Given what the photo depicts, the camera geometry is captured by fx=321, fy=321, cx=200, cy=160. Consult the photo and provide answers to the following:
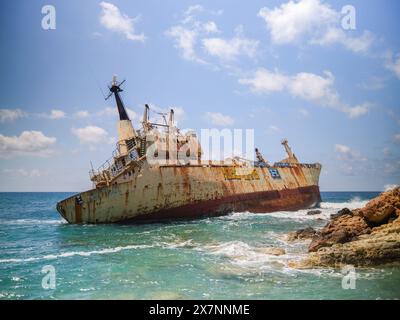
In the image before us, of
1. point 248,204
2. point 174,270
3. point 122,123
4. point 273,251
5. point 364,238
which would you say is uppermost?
point 122,123

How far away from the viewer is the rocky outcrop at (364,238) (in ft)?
32.4

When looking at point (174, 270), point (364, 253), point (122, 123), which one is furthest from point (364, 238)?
point (122, 123)

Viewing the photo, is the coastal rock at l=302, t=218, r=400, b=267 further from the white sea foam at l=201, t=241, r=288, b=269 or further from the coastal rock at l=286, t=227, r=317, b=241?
the coastal rock at l=286, t=227, r=317, b=241

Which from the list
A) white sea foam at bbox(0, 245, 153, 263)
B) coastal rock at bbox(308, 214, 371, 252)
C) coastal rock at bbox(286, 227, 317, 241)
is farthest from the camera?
coastal rock at bbox(286, 227, 317, 241)

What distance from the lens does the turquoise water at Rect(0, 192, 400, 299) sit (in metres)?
8.28

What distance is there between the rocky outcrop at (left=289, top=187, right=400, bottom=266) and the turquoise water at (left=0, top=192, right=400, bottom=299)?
1.67 feet

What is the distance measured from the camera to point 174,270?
10.4 m

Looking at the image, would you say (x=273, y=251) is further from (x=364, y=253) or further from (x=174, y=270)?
(x=174, y=270)

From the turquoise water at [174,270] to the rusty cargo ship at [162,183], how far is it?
3.26 m

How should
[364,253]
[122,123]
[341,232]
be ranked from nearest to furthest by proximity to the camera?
[364,253], [341,232], [122,123]

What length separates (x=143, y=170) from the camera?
21.2 meters

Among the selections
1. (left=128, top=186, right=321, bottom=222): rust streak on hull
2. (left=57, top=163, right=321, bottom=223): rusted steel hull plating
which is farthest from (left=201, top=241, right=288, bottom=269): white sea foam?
(left=128, top=186, right=321, bottom=222): rust streak on hull

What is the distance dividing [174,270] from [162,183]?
11.6 metres
